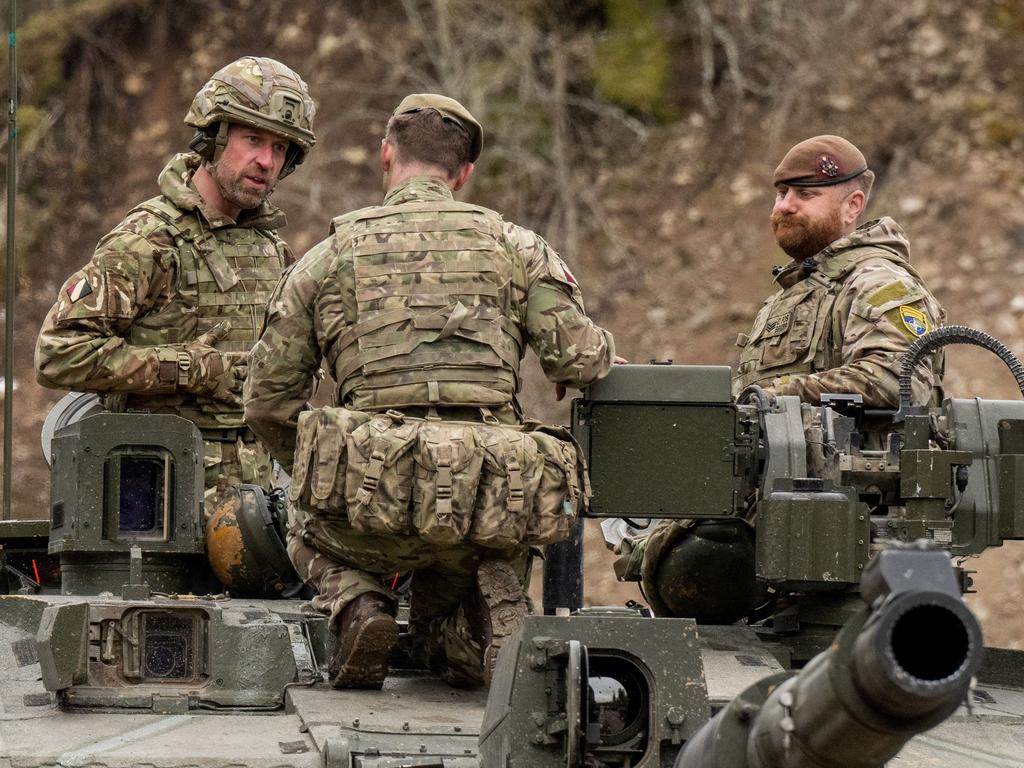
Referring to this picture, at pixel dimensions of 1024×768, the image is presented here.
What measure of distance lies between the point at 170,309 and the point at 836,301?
2.60 meters

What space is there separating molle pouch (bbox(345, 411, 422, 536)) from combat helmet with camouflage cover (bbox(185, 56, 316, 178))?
2.53m

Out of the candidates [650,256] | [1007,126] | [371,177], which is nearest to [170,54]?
[371,177]

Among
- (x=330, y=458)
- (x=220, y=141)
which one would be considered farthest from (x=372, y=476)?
(x=220, y=141)

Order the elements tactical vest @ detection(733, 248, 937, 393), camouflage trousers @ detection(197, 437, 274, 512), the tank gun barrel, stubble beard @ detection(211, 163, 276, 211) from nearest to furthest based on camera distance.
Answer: the tank gun barrel
tactical vest @ detection(733, 248, 937, 393)
camouflage trousers @ detection(197, 437, 274, 512)
stubble beard @ detection(211, 163, 276, 211)

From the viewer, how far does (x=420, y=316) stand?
6266 mm

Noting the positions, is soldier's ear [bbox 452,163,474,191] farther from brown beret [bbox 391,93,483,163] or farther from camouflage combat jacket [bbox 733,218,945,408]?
camouflage combat jacket [bbox 733,218,945,408]

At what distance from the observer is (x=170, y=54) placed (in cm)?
1995

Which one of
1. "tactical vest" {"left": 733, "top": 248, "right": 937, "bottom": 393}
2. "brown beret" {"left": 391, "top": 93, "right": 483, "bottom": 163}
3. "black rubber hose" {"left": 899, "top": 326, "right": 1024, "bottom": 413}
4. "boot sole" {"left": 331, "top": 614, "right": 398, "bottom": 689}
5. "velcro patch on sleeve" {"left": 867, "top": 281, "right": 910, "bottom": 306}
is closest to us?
"black rubber hose" {"left": 899, "top": 326, "right": 1024, "bottom": 413}

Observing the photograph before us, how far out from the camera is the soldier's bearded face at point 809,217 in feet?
26.5

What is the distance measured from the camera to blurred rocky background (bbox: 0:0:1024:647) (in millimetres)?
18188

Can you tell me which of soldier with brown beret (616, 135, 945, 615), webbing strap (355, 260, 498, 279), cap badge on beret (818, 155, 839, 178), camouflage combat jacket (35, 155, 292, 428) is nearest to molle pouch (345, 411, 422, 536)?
webbing strap (355, 260, 498, 279)

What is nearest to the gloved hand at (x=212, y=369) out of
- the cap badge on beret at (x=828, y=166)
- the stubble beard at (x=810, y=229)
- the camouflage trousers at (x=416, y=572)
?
the camouflage trousers at (x=416, y=572)

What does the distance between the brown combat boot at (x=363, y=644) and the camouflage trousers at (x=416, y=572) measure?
0.04 metres

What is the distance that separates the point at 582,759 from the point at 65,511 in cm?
271
